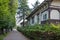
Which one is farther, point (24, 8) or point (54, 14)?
point (24, 8)

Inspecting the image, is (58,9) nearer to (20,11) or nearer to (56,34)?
(56,34)

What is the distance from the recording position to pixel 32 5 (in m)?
72.8

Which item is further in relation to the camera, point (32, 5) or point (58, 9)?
point (32, 5)

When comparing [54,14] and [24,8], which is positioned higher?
[24,8]

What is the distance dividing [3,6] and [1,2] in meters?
0.54

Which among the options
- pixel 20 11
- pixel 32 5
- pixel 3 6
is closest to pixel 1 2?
pixel 3 6

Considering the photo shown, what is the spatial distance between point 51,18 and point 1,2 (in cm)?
710

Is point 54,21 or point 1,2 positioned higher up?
point 1,2

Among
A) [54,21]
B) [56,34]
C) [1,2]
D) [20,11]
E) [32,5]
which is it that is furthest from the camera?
[32,5]

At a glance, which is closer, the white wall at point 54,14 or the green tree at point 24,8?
the white wall at point 54,14

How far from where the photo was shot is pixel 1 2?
19656 millimetres

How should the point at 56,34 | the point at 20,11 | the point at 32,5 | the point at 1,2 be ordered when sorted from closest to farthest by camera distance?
1. the point at 56,34
2. the point at 1,2
3. the point at 20,11
4. the point at 32,5

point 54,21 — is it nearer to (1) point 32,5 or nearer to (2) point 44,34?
(2) point 44,34

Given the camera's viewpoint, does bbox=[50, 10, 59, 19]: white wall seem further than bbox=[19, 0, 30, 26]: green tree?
No
